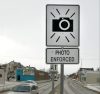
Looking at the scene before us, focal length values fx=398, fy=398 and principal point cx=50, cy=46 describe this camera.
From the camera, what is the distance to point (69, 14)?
312 inches

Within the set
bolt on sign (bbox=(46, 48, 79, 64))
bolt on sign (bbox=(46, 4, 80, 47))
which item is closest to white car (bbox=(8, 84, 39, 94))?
bolt on sign (bbox=(46, 48, 79, 64))

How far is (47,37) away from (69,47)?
1.62ft

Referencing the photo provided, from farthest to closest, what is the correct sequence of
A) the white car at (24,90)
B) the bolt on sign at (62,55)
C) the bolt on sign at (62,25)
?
the white car at (24,90) < the bolt on sign at (62,55) < the bolt on sign at (62,25)

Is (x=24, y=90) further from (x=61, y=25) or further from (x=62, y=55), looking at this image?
(x=61, y=25)

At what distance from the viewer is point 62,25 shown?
8.02 m

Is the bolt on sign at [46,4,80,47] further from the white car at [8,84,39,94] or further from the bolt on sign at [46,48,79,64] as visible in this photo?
the white car at [8,84,39,94]

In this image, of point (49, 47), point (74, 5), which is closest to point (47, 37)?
point (49, 47)

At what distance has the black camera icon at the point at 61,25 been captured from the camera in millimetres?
7953

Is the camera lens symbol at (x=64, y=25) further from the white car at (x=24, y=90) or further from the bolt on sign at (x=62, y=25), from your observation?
the white car at (x=24, y=90)

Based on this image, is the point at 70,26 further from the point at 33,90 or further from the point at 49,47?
the point at 33,90

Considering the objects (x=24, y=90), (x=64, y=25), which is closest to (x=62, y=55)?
(x=64, y=25)

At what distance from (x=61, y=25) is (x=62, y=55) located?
0.63 meters

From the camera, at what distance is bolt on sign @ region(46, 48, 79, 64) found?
8.09 meters

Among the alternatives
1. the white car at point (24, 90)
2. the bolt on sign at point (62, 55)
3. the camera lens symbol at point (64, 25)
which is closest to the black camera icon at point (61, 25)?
the camera lens symbol at point (64, 25)
